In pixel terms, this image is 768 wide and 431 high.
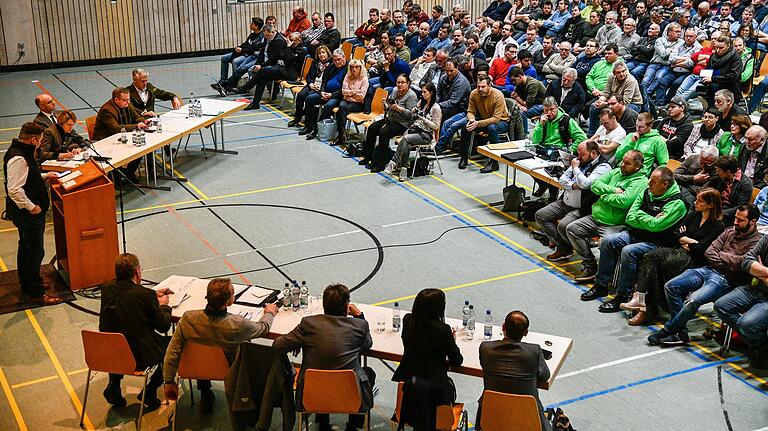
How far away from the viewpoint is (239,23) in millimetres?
20938

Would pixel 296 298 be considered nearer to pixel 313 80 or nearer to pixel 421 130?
pixel 421 130

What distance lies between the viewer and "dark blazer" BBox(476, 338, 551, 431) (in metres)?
5.20

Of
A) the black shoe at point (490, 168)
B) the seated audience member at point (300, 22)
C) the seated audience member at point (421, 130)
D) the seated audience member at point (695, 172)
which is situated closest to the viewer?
the seated audience member at point (695, 172)

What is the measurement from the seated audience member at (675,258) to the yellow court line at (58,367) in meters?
4.57

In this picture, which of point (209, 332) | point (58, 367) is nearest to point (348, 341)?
point (209, 332)

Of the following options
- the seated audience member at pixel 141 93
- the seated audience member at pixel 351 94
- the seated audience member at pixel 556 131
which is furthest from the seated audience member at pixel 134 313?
the seated audience member at pixel 351 94

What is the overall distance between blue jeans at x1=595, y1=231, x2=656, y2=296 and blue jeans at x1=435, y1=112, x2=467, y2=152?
4.50m

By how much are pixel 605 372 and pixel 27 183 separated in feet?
16.8

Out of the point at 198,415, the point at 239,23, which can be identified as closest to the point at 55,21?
the point at 239,23

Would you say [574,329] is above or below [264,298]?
below

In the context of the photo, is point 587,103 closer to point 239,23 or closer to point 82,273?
point 82,273

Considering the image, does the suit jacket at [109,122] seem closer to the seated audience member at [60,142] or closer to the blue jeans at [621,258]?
the seated audience member at [60,142]

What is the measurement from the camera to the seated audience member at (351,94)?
13188 millimetres

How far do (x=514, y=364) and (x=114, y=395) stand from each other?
9.63 feet
